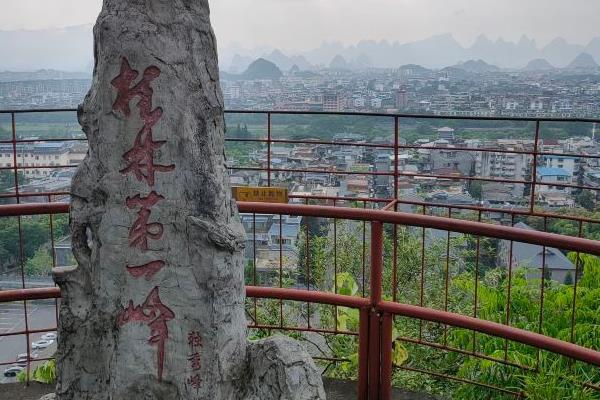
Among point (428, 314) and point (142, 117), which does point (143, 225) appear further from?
point (428, 314)

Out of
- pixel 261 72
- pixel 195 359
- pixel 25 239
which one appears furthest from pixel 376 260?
pixel 261 72

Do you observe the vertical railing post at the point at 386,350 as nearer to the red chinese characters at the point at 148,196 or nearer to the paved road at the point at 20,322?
the red chinese characters at the point at 148,196

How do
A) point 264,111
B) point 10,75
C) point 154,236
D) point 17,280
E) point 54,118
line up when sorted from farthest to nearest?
point 10,75, point 54,118, point 17,280, point 264,111, point 154,236

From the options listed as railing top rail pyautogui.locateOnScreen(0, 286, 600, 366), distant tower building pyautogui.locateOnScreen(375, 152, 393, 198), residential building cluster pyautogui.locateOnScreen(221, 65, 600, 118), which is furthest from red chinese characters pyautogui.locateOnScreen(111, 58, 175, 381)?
residential building cluster pyautogui.locateOnScreen(221, 65, 600, 118)

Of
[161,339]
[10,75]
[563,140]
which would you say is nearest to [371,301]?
[161,339]

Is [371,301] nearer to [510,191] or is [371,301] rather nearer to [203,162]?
[203,162]

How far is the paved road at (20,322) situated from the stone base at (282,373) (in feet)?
12.4

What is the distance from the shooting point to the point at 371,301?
167 inches

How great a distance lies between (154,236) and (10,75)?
12.3m

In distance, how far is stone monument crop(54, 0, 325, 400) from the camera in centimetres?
324

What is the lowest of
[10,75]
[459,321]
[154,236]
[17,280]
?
[17,280]

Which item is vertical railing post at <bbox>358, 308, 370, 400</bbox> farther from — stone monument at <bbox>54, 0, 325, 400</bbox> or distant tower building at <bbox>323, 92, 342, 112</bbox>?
distant tower building at <bbox>323, 92, 342, 112</bbox>

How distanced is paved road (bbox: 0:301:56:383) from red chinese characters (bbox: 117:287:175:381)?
11.8 feet

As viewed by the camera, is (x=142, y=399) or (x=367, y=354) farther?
(x=367, y=354)
